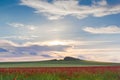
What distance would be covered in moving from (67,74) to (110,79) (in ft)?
6.68

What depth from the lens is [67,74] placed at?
16.6 m

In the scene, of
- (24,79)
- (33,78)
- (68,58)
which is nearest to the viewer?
(24,79)

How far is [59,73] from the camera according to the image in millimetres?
16953

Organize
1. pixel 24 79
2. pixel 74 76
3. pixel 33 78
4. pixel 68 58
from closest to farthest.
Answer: pixel 24 79, pixel 33 78, pixel 74 76, pixel 68 58

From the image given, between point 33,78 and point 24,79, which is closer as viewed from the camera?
point 24,79

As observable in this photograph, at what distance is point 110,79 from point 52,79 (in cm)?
404

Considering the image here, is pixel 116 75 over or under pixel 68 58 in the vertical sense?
under

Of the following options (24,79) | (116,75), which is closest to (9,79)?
(24,79)

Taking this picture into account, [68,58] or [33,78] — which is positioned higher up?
[68,58]

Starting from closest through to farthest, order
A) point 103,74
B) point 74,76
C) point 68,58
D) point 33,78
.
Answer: point 33,78 < point 74,76 < point 103,74 < point 68,58

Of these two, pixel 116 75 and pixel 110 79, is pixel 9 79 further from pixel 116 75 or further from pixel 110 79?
pixel 116 75

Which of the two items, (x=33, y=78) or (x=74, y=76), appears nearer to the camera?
(x=33, y=78)

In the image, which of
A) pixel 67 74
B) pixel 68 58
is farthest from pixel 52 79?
pixel 68 58

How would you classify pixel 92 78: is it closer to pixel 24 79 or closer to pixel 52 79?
pixel 52 79
